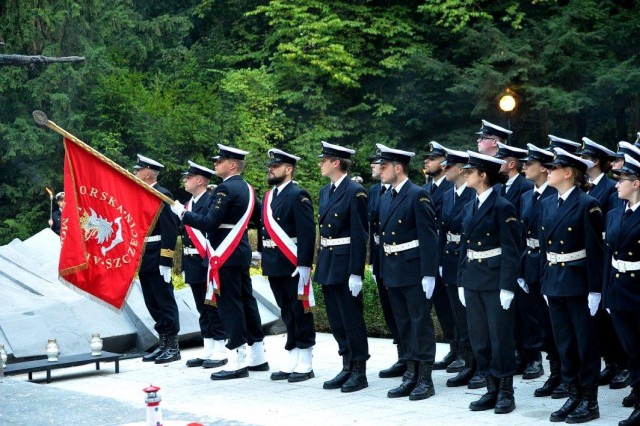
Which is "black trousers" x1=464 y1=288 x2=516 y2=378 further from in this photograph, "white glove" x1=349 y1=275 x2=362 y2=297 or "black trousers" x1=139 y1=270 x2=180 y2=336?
"black trousers" x1=139 y1=270 x2=180 y2=336

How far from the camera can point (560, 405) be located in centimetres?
830

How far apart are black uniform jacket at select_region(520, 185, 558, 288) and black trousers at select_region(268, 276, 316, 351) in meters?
2.13

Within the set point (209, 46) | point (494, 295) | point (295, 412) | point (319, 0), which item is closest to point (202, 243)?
point (295, 412)

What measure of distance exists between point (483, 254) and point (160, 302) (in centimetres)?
474

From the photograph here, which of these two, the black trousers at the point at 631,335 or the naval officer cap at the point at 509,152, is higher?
the naval officer cap at the point at 509,152

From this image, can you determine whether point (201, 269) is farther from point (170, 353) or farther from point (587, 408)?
point (587, 408)

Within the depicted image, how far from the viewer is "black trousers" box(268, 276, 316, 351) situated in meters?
9.95

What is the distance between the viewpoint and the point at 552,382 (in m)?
8.73

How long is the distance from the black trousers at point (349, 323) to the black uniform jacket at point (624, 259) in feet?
8.57

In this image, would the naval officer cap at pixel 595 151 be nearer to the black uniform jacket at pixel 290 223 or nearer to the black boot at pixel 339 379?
the black uniform jacket at pixel 290 223

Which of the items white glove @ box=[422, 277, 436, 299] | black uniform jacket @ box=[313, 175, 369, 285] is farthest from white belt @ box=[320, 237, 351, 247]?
white glove @ box=[422, 277, 436, 299]

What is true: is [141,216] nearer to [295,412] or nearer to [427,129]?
[295,412]

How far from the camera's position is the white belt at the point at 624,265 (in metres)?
7.27

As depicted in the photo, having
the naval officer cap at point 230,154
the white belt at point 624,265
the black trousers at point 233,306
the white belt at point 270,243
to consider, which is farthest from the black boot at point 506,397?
the naval officer cap at point 230,154
